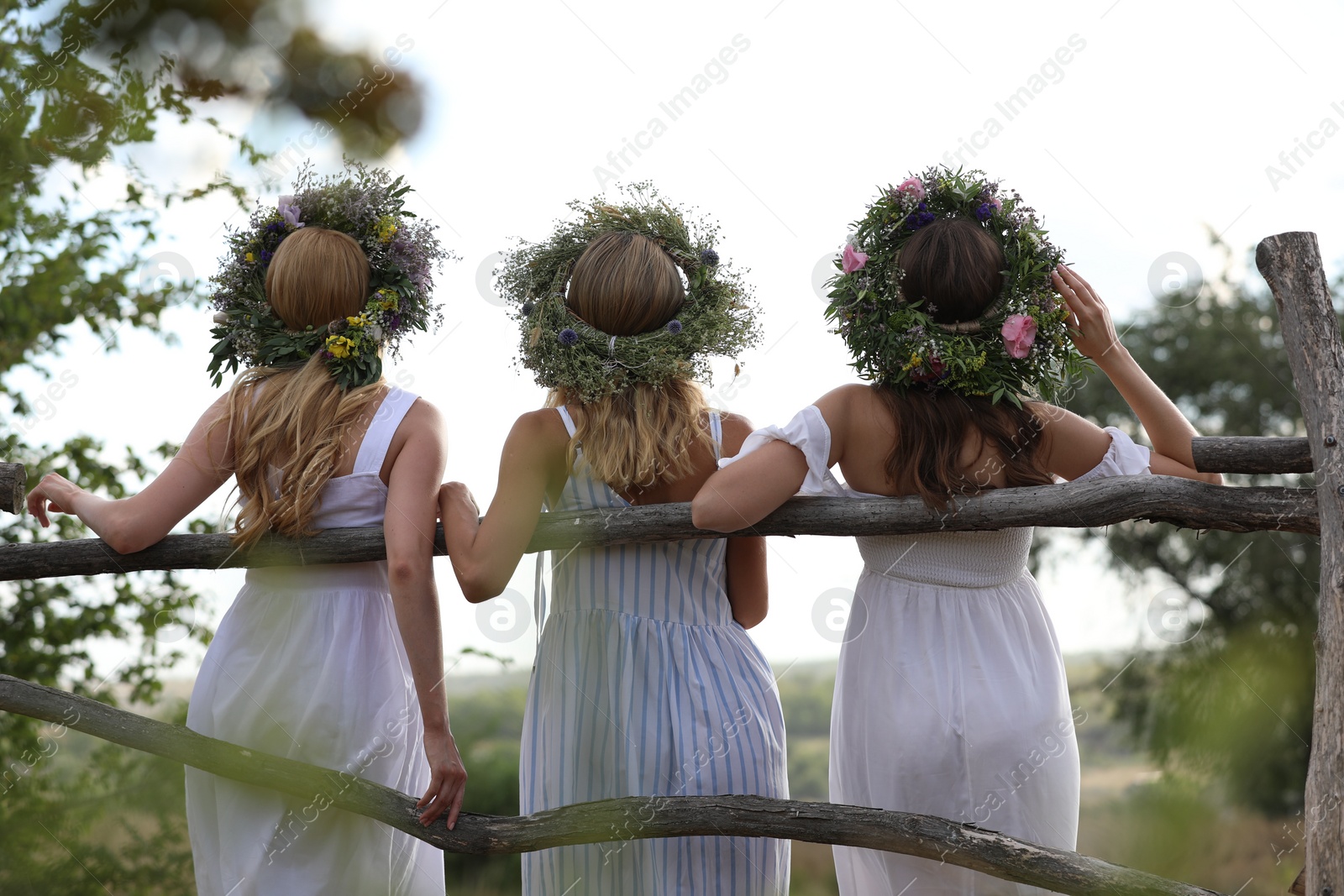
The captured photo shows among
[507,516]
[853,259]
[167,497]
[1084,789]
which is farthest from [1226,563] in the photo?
[167,497]

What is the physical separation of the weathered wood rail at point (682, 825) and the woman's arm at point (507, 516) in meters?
0.66

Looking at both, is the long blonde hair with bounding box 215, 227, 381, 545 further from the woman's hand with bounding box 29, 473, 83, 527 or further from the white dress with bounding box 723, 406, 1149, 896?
the white dress with bounding box 723, 406, 1149, 896

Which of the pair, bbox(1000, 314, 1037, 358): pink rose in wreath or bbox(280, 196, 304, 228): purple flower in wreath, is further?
bbox(280, 196, 304, 228): purple flower in wreath

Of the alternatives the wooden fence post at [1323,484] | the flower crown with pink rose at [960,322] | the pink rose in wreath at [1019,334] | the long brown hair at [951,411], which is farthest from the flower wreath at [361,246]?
the wooden fence post at [1323,484]

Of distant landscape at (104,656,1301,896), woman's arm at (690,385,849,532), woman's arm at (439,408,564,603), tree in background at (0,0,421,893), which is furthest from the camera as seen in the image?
distant landscape at (104,656,1301,896)

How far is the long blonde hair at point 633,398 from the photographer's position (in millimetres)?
2945

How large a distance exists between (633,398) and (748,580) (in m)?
0.70

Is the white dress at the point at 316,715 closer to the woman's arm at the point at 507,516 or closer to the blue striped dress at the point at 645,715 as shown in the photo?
the woman's arm at the point at 507,516

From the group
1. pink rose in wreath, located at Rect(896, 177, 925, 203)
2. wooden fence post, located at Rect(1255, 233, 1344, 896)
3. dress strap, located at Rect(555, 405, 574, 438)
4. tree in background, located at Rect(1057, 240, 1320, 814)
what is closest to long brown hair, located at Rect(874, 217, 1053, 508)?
pink rose in wreath, located at Rect(896, 177, 925, 203)

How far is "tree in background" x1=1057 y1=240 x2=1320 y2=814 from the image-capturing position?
34.4ft

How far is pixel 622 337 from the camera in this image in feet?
10.0

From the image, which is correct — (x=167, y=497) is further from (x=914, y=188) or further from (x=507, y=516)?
(x=914, y=188)

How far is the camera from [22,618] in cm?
568

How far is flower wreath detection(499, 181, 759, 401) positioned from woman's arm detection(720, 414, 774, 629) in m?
0.54
